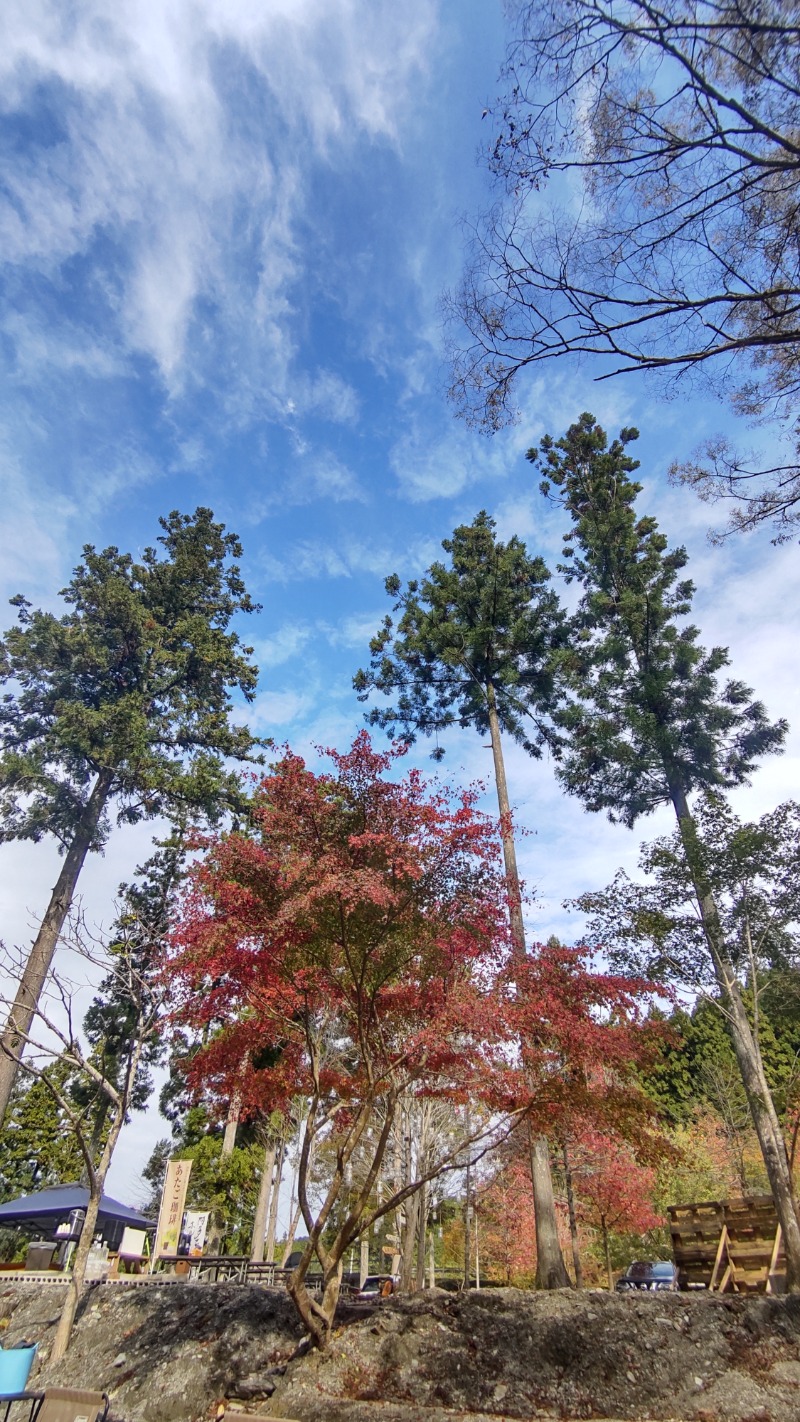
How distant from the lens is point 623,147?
4.20 metres

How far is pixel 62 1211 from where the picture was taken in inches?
535

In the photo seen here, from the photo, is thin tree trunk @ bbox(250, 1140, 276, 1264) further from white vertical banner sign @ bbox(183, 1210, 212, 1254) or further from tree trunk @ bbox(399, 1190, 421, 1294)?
tree trunk @ bbox(399, 1190, 421, 1294)

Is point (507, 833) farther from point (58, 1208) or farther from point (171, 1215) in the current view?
point (58, 1208)

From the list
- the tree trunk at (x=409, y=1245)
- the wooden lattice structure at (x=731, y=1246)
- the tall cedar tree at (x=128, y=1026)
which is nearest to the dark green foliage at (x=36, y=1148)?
the tall cedar tree at (x=128, y=1026)

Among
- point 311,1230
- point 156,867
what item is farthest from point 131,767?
point 311,1230

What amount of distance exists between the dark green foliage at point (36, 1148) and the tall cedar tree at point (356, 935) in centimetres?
1834

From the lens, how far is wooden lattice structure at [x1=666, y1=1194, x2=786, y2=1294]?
8398 millimetres

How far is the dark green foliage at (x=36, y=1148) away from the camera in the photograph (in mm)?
20969

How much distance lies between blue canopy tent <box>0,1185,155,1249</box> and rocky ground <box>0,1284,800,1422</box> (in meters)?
7.81

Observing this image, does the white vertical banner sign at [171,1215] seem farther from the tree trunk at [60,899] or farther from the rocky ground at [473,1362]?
the rocky ground at [473,1362]

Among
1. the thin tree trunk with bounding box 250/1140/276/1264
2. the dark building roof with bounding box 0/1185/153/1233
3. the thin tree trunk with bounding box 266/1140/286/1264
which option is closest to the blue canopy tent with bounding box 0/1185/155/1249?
the dark building roof with bounding box 0/1185/153/1233

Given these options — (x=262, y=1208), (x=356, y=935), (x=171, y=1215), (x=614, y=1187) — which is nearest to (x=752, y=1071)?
(x=356, y=935)

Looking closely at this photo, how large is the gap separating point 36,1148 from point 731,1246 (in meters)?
21.5

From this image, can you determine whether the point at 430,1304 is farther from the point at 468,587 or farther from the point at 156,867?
the point at 156,867
